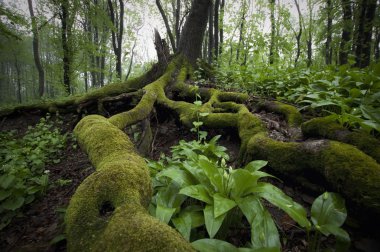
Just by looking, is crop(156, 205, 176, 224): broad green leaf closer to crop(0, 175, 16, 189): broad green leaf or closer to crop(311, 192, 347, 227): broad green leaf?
crop(311, 192, 347, 227): broad green leaf

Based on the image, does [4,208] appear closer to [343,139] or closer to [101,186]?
[101,186]

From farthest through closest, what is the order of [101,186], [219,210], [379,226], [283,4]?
[283,4]
[379,226]
[219,210]
[101,186]

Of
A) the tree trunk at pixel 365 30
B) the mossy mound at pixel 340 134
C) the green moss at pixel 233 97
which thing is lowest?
the mossy mound at pixel 340 134

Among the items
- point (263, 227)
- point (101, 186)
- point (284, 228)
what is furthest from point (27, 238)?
point (284, 228)

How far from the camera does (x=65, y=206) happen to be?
2.83 meters

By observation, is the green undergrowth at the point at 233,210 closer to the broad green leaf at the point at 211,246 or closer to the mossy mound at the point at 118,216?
the broad green leaf at the point at 211,246

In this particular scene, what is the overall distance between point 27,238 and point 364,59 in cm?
951

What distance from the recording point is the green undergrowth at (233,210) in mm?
1623

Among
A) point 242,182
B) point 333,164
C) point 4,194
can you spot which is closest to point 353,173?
point 333,164

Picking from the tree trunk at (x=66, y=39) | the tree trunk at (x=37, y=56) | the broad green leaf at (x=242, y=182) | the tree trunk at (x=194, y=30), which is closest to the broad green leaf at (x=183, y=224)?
the broad green leaf at (x=242, y=182)

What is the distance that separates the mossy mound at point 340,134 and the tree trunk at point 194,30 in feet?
17.4

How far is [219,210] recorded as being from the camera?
1.62 meters

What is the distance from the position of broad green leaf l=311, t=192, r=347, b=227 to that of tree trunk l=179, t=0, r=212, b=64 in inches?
247

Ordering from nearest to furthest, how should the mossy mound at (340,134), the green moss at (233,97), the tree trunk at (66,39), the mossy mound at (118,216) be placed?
the mossy mound at (118,216) < the mossy mound at (340,134) < the green moss at (233,97) < the tree trunk at (66,39)
